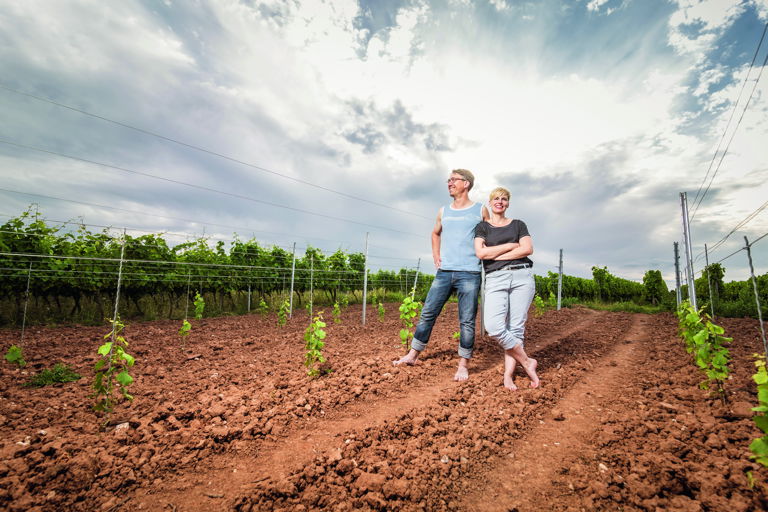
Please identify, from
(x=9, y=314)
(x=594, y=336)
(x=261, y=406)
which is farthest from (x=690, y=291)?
(x=9, y=314)

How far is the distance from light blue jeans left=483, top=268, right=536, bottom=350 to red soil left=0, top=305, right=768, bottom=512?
504 mm

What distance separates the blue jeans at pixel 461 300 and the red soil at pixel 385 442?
16.1 inches

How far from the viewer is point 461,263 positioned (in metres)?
3.23

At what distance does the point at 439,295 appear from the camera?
333 cm

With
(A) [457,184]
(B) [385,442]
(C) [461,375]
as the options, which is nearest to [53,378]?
(B) [385,442]

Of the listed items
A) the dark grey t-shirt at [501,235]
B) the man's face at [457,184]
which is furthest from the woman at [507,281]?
the man's face at [457,184]

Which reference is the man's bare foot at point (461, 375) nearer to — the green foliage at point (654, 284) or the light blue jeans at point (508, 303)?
the light blue jeans at point (508, 303)

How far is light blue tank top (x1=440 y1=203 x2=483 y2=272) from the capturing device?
3221mm

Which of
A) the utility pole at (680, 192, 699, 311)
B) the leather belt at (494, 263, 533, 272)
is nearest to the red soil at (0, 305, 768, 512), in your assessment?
the leather belt at (494, 263, 533, 272)

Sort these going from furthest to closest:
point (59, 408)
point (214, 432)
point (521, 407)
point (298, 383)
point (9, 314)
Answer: point (9, 314), point (298, 383), point (59, 408), point (521, 407), point (214, 432)

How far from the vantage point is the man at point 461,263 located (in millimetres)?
3215

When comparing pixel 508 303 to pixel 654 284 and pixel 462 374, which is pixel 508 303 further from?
pixel 654 284

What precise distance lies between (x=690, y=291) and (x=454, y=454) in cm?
938

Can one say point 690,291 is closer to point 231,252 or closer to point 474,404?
point 474,404
